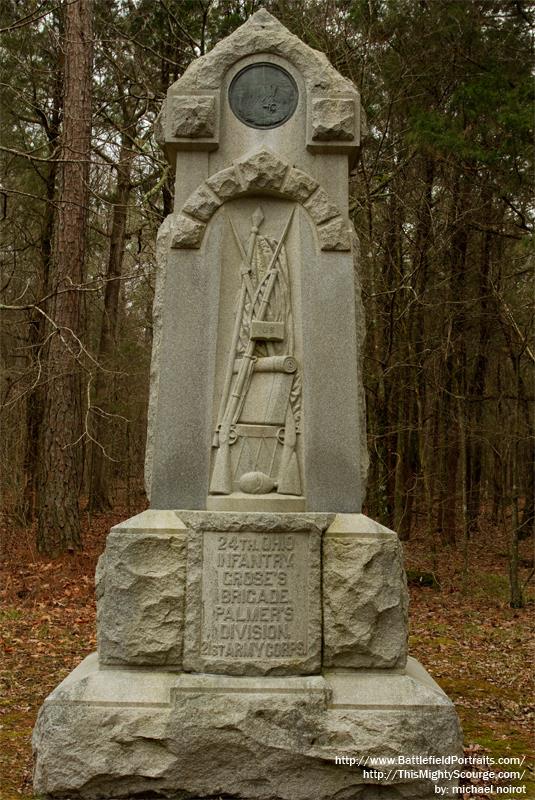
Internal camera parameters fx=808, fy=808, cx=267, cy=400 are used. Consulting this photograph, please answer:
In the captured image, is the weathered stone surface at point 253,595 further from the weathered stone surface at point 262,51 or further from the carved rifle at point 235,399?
the weathered stone surface at point 262,51

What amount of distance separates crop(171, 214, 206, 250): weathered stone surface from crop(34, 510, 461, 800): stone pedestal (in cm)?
170

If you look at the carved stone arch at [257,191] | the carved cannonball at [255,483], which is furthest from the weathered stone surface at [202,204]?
the carved cannonball at [255,483]

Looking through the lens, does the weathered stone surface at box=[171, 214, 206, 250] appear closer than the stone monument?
No

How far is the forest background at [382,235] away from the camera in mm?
10734

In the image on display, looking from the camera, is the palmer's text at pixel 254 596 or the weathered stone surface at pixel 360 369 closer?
the palmer's text at pixel 254 596

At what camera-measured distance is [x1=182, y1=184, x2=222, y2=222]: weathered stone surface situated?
515cm

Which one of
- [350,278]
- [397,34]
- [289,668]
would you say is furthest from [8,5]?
[289,668]

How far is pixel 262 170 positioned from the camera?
203 inches

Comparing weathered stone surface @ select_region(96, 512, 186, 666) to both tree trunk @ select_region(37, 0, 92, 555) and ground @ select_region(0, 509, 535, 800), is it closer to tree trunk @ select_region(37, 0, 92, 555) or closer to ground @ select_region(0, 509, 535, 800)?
ground @ select_region(0, 509, 535, 800)

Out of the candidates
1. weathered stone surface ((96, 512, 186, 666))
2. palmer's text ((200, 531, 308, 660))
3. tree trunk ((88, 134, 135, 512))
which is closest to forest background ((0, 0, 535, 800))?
tree trunk ((88, 134, 135, 512))

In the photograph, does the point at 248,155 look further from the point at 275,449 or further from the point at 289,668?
the point at 289,668

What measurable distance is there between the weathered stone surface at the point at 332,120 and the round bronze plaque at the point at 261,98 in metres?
0.19

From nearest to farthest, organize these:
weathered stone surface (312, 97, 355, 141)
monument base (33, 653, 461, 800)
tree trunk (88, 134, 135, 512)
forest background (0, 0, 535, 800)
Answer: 1. monument base (33, 653, 461, 800)
2. weathered stone surface (312, 97, 355, 141)
3. forest background (0, 0, 535, 800)
4. tree trunk (88, 134, 135, 512)

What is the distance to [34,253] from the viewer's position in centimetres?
1634
